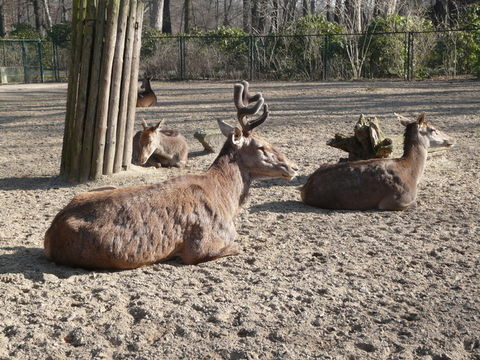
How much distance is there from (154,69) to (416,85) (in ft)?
44.5

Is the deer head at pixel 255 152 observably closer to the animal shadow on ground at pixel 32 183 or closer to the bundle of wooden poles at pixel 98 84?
the bundle of wooden poles at pixel 98 84

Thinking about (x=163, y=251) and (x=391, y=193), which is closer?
(x=163, y=251)

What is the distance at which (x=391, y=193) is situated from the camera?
7723mm

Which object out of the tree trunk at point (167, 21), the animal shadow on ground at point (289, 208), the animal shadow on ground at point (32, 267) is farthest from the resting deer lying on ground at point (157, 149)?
the tree trunk at point (167, 21)

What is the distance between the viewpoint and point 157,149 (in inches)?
435

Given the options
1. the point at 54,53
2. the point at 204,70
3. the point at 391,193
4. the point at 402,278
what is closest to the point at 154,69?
the point at 204,70

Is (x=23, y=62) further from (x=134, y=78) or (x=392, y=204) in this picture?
(x=392, y=204)

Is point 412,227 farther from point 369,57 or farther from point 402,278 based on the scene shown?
point 369,57

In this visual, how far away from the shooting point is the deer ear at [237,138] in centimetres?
650

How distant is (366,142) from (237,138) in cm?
379

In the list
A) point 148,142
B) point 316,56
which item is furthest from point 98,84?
point 316,56

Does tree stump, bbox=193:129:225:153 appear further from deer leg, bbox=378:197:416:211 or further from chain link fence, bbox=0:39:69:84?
chain link fence, bbox=0:39:69:84

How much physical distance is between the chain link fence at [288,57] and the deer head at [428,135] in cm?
1861

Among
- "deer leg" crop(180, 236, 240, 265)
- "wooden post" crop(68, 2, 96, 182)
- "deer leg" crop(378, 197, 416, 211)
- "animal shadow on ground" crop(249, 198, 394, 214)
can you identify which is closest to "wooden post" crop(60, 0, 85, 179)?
"wooden post" crop(68, 2, 96, 182)
